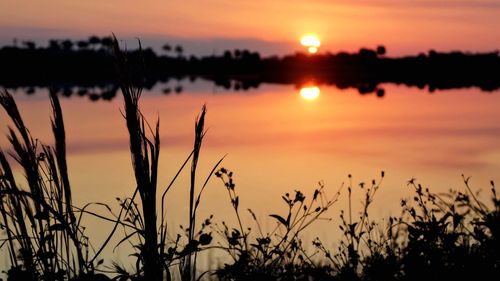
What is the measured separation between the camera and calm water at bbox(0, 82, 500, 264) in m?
11.6

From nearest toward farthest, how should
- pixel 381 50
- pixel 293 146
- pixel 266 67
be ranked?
1. pixel 293 146
2. pixel 381 50
3. pixel 266 67

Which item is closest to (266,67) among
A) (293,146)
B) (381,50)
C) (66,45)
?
(381,50)

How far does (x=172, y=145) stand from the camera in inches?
774

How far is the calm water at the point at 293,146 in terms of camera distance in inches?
458

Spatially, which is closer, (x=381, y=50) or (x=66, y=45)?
(x=381, y=50)

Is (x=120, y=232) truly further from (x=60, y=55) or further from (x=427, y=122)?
(x=60, y=55)

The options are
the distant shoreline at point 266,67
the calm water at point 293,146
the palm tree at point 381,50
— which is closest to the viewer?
the calm water at point 293,146

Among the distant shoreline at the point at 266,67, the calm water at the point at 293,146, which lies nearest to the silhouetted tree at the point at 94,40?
the distant shoreline at the point at 266,67

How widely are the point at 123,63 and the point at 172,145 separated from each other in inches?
657

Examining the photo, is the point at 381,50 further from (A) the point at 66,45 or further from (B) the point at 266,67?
(A) the point at 66,45

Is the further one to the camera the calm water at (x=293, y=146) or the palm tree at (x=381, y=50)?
the palm tree at (x=381, y=50)

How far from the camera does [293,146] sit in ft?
65.9

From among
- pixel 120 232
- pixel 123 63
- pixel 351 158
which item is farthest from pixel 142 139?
pixel 351 158

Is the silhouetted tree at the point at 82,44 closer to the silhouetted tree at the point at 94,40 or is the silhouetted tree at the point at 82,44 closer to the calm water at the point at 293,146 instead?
the silhouetted tree at the point at 94,40
